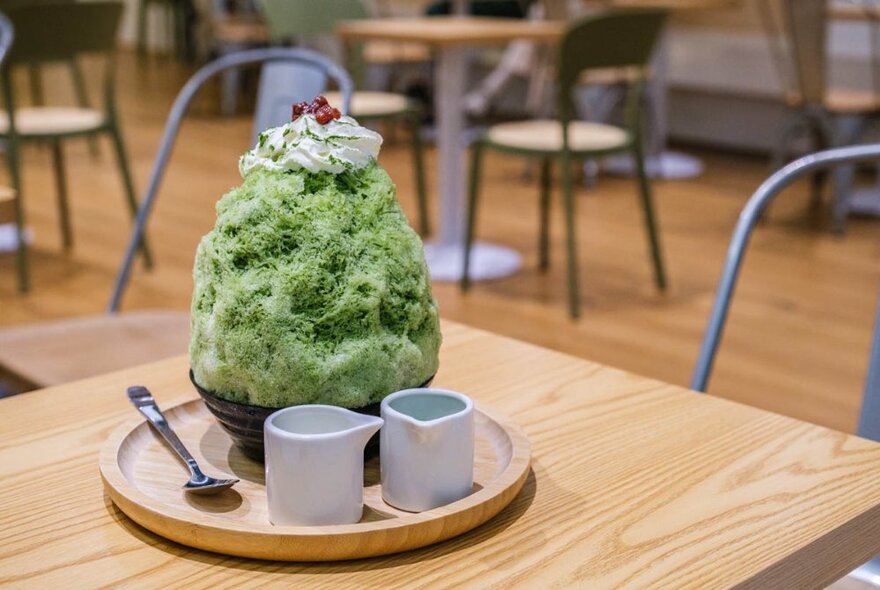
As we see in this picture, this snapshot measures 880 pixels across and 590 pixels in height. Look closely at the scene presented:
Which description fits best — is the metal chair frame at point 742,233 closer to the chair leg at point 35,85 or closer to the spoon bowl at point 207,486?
the spoon bowl at point 207,486

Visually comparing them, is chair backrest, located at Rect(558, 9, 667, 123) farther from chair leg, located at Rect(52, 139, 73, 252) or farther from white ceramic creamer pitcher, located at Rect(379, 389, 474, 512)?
white ceramic creamer pitcher, located at Rect(379, 389, 474, 512)

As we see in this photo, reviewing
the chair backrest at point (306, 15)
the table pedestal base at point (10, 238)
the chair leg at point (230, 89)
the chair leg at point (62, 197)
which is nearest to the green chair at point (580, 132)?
the chair backrest at point (306, 15)

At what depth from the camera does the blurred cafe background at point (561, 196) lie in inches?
116

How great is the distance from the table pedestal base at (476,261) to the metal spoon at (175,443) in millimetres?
2827

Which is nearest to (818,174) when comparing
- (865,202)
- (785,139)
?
(865,202)

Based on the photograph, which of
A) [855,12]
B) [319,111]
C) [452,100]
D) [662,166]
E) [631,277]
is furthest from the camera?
[662,166]

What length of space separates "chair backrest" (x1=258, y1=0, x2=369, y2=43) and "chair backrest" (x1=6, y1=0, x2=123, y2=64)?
512 mm

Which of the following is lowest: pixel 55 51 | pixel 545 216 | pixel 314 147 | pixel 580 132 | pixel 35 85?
pixel 545 216

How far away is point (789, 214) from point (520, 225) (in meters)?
1.10

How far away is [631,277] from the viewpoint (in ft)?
12.4

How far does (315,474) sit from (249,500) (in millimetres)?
87

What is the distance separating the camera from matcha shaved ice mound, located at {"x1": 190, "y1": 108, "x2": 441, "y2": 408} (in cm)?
73

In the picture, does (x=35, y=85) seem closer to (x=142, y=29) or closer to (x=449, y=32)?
(x=449, y=32)

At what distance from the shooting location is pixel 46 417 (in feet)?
2.99
